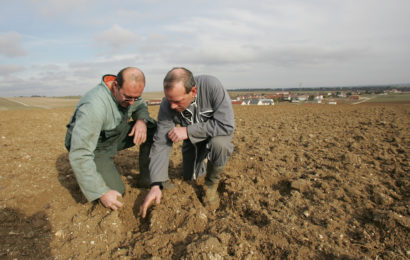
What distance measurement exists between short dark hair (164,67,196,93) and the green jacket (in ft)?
2.19

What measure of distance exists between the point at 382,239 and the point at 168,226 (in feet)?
5.86

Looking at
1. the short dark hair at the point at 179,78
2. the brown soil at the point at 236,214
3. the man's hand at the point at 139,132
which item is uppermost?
the short dark hair at the point at 179,78

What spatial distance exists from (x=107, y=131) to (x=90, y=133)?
1.52 feet

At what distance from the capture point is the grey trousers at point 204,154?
257cm

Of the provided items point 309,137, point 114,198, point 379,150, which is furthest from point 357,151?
point 114,198

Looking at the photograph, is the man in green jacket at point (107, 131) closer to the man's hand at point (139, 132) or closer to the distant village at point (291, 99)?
the man's hand at point (139, 132)

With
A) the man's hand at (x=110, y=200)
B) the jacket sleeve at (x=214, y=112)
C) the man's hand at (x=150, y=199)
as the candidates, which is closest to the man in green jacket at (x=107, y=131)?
the man's hand at (x=110, y=200)

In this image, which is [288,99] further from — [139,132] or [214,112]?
[139,132]

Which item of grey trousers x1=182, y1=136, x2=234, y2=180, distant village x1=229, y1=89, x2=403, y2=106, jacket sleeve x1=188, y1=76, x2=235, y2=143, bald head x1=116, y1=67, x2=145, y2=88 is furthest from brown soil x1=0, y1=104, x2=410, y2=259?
distant village x1=229, y1=89, x2=403, y2=106

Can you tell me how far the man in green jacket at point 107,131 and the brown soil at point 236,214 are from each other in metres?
0.26

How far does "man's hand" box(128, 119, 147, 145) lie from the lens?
2.78 meters

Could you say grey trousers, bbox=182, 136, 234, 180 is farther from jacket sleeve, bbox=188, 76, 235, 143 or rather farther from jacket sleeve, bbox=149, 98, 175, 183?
jacket sleeve, bbox=149, 98, 175, 183

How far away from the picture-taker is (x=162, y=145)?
2.61 meters

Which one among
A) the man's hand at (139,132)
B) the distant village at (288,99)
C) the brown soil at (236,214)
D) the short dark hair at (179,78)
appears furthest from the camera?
the distant village at (288,99)
